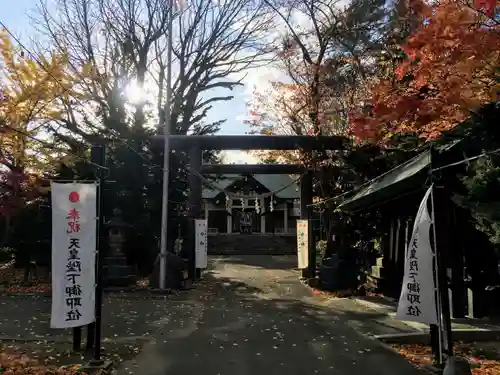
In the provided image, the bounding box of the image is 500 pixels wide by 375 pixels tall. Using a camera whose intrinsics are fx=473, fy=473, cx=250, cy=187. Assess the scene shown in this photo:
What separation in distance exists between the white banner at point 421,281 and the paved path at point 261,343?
786 mm

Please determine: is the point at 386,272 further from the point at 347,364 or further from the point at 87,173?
the point at 87,173

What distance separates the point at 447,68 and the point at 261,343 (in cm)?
550

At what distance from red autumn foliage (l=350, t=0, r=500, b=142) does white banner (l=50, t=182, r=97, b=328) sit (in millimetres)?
5264

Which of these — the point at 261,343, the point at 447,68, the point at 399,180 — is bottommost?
the point at 261,343

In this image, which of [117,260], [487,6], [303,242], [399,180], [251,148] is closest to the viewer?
[487,6]

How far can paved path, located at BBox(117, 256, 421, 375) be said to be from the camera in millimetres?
6621

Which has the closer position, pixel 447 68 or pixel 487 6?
pixel 487 6

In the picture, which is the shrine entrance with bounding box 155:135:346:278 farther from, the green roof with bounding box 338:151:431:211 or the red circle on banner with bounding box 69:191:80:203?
the red circle on banner with bounding box 69:191:80:203

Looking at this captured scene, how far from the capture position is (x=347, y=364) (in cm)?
685

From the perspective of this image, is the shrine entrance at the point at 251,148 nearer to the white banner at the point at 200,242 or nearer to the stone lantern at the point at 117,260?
the white banner at the point at 200,242

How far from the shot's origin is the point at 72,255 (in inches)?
266

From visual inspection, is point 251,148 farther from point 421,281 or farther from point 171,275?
point 421,281

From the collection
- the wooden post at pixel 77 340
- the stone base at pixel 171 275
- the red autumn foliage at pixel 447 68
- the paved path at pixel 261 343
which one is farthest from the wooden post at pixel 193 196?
the wooden post at pixel 77 340

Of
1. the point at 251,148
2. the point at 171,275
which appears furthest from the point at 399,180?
the point at 171,275
